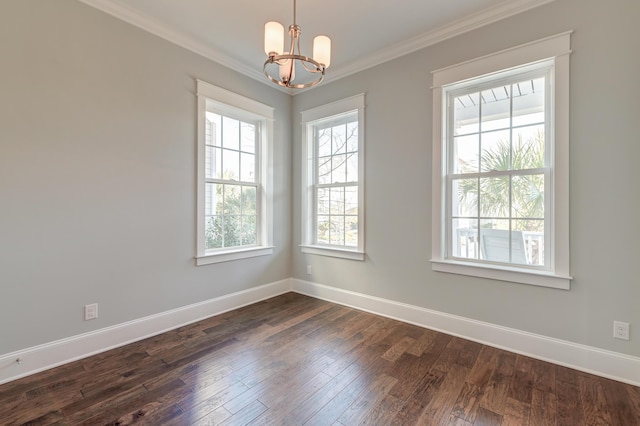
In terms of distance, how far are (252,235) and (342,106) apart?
200 centimetres

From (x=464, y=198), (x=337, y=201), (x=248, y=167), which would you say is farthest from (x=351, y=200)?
(x=248, y=167)

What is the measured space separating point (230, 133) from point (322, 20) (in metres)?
1.61

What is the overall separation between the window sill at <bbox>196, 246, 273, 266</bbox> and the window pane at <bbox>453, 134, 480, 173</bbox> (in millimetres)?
2442

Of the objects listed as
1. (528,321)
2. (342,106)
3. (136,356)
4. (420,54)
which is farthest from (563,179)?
(136,356)

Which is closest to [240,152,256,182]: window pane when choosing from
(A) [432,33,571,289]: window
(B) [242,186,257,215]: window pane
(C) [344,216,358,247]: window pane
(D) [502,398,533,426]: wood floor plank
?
(B) [242,186,257,215]: window pane

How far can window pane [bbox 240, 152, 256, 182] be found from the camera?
11.7ft

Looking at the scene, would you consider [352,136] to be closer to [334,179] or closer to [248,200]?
[334,179]

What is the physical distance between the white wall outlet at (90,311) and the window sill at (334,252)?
2294 mm

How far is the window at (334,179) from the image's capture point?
341 centimetres

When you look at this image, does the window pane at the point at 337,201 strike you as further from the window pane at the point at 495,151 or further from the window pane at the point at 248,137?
the window pane at the point at 495,151

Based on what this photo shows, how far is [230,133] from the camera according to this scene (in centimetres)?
344

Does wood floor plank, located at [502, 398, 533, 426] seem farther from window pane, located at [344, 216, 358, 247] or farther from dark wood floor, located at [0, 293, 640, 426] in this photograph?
window pane, located at [344, 216, 358, 247]

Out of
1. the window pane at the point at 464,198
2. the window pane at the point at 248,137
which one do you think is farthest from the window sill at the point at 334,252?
the window pane at the point at 248,137

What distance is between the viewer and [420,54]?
2900mm
